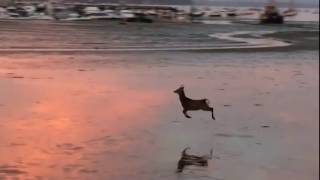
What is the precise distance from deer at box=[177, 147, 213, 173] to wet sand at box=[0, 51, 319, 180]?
7 centimetres

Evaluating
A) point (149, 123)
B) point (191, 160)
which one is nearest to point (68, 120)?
point (149, 123)

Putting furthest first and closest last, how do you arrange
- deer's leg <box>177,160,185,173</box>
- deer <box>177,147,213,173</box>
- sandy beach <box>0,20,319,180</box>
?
deer <box>177,147,213,173</box>
deer's leg <box>177,160,185,173</box>
sandy beach <box>0,20,319,180</box>

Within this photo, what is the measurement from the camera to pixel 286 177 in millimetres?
6266

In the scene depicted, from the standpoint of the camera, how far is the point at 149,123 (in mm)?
8961

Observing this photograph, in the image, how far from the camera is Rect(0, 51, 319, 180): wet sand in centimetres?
638

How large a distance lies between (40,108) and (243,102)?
10.5 ft

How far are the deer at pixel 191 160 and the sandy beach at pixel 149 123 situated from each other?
7 centimetres

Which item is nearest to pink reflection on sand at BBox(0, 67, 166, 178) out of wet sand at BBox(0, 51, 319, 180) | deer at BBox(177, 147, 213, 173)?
wet sand at BBox(0, 51, 319, 180)

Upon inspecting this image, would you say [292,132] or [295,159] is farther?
[292,132]

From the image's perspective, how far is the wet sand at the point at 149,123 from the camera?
6375mm

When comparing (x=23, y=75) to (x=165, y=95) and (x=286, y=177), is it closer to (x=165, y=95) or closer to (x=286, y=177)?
(x=165, y=95)

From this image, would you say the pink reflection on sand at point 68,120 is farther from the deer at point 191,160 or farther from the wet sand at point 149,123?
the deer at point 191,160

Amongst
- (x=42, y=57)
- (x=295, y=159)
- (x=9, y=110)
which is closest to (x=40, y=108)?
(x=9, y=110)

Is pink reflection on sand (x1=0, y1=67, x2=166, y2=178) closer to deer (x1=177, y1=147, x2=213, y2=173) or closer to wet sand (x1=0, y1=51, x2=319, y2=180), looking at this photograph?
wet sand (x1=0, y1=51, x2=319, y2=180)
